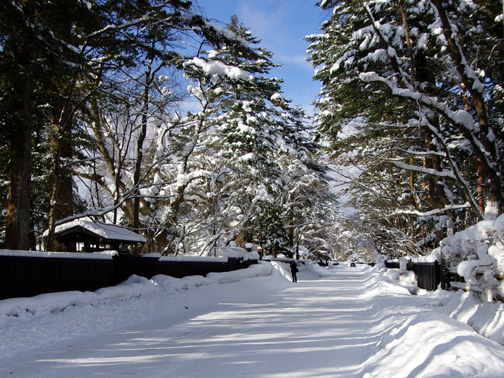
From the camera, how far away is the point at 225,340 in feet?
22.0

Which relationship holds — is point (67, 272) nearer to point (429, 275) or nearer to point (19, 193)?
point (19, 193)

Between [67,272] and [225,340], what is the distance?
4.79 metres

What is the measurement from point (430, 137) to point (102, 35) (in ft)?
43.6

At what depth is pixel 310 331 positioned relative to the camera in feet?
24.6

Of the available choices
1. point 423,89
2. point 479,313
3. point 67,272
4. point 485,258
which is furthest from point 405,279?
point 67,272

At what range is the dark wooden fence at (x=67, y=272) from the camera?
7520mm

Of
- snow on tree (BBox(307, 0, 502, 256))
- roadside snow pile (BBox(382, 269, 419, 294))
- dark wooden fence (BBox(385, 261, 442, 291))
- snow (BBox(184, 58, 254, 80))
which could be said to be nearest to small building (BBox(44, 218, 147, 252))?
snow (BBox(184, 58, 254, 80))

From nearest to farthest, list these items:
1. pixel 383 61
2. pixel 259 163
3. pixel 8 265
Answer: pixel 8 265 < pixel 383 61 < pixel 259 163

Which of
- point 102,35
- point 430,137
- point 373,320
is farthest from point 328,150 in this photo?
point 102,35

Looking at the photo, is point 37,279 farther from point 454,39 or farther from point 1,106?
point 454,39

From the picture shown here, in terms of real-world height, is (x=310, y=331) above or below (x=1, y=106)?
below

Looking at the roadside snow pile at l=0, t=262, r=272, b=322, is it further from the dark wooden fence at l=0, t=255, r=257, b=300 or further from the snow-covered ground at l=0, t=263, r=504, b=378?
the dark wooden fence at l=0, t=255, r=257, b=300

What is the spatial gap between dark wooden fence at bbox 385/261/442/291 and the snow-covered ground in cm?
180

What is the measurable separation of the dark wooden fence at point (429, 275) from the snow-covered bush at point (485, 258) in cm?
391
